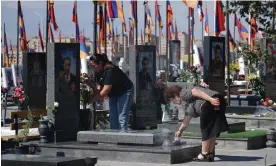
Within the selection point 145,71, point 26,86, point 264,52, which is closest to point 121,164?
point 145,71

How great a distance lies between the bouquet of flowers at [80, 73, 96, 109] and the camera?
1923 cm

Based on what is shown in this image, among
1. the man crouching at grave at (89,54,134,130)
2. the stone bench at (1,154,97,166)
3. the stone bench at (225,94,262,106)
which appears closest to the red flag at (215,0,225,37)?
the stone bench at (225,94,262,106)

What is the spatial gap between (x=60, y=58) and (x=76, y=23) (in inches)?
1582

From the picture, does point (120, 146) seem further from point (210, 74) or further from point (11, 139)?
point (210, 74)

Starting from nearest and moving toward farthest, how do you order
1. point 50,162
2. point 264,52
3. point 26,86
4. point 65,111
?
1. point 50,162
2. point 65,111
3. point 26,86
4. point 264,52

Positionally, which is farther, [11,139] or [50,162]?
[11,139]

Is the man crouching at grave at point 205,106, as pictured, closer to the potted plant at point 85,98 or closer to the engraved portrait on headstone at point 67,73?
the engraved portrait on headstone at point 67,73

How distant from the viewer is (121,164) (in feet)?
44.5

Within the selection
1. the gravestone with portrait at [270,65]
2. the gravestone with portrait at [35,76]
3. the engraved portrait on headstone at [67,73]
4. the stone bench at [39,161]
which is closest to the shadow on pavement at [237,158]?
the engraved portrait on headstone at [67,73]

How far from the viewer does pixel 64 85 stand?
55.5 feet

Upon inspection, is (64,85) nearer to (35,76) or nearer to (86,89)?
(86,89)

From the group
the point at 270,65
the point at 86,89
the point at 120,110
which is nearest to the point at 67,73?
the point at 120,110

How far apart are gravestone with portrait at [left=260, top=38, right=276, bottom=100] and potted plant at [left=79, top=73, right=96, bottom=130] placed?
329 inches

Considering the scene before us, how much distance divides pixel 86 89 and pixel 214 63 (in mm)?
7688
